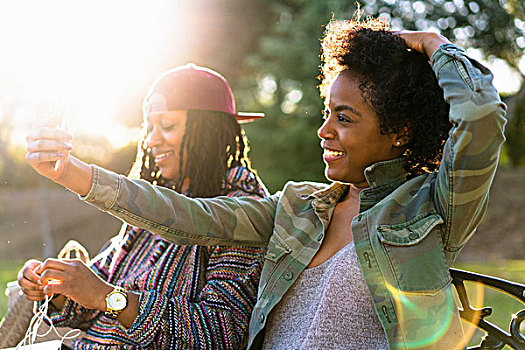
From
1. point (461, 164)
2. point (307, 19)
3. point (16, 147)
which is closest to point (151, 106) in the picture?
point (461, 164)

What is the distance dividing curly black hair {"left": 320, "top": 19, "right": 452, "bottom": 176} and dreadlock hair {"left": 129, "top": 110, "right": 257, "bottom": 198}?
706 millimetres

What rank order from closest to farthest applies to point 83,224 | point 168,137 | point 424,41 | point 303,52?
1. point 424,41
2. point 168,137
3. point 303,52
4. point 83,224

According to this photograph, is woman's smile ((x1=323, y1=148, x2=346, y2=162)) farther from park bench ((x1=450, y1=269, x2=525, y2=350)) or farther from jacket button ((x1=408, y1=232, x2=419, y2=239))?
park bench ((x1=450, y1=269, x2=525, y2=350))

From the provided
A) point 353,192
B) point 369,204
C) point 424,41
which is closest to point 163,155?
point 353,192

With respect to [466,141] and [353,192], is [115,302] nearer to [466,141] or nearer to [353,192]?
[353,192]

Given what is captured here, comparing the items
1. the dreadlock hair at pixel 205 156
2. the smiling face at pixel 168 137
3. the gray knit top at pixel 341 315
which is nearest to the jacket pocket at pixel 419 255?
the gray knit top at pixel 341 315

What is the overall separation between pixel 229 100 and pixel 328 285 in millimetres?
1143

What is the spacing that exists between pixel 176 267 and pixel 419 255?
0.96 meters

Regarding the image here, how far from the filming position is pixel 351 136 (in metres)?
1.99

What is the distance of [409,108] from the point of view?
2.00 m

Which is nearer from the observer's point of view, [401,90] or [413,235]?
[413,235]

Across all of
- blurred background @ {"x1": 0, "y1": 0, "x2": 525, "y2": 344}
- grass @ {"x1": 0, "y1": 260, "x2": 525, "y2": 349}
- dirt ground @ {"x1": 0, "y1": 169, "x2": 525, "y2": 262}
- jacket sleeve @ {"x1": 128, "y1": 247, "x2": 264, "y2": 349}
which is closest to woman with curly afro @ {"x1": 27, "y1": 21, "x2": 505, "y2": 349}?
jacket sleeve @ {"x1": 128, "y1": 247, "x2": 264, "y2": 349}

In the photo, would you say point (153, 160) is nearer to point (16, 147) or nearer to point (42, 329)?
point (42, 329)

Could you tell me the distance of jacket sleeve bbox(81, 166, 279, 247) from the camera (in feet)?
6.41
